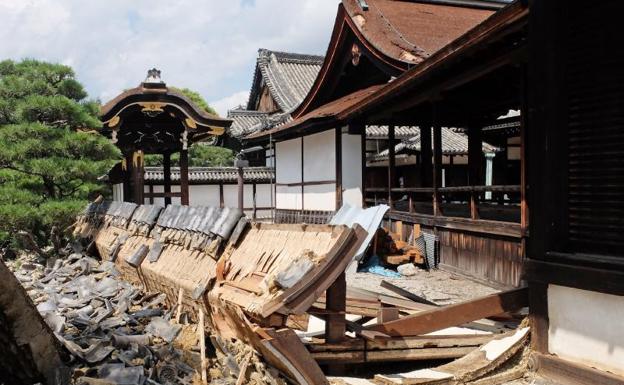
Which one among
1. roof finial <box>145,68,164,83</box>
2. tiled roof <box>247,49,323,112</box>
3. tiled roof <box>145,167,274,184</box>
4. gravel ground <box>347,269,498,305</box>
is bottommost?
gravel ground <box>347,269,498,305</box>

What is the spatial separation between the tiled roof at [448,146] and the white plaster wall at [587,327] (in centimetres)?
1357

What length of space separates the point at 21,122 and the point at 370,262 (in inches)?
328

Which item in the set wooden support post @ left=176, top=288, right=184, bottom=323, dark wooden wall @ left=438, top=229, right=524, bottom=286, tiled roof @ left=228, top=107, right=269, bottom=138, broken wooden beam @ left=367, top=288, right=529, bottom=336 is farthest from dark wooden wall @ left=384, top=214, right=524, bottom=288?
tiled roof @ left=228, top=107, right=269, bottom=138

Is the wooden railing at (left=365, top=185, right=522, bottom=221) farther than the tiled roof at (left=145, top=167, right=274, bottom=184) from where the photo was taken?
No

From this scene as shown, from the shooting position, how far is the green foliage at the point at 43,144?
11.3 metres

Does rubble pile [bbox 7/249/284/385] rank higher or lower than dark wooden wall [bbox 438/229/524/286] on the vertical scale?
lower

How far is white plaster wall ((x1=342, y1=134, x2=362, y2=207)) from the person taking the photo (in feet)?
47.1

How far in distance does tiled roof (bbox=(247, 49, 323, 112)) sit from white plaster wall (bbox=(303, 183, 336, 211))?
10748 mm

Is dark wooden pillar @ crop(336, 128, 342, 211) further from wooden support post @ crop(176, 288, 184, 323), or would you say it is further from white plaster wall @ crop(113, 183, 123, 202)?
white plaster wall @ crop(113, 183, 123, 202)

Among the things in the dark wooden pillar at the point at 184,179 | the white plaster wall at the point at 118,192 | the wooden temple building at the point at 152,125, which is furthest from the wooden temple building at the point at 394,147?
the white plaster wall at the point at 118,192

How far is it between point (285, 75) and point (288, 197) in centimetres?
A: 1327

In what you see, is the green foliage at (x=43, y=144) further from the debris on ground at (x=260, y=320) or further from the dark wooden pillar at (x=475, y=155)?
the dark wooden pillar at (x=475, y=155)

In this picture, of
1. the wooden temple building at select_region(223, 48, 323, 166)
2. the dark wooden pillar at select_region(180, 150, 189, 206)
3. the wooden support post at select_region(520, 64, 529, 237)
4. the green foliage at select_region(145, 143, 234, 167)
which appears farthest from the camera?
the green foliage at select_region(145, 143, 234, 167)

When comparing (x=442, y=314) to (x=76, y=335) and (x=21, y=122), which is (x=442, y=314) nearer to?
(x=76, y=335)
